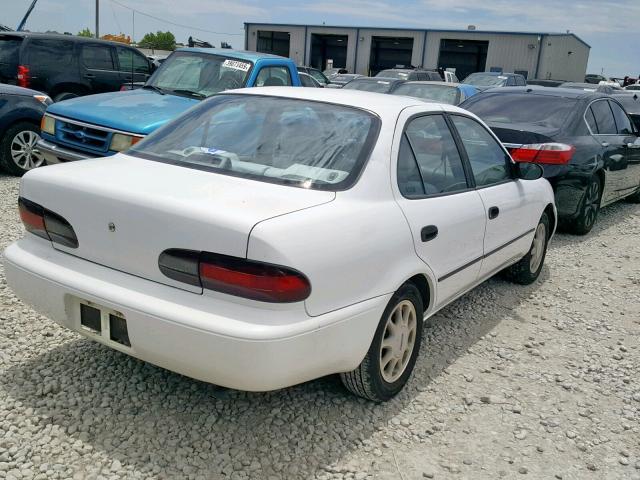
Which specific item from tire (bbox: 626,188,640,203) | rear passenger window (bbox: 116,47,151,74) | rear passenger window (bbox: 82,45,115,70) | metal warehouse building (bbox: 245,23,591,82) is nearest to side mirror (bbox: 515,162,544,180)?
tire (bbox: 626,188,640,203)

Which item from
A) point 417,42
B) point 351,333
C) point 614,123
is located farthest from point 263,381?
point 417,42

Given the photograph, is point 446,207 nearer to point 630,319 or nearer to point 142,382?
point 142,382

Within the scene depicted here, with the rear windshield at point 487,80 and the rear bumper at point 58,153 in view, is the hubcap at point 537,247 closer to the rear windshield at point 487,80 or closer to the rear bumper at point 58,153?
the rear bumper at point 58,153

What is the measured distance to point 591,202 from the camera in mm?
7098

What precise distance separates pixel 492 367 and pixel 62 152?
4774 mm

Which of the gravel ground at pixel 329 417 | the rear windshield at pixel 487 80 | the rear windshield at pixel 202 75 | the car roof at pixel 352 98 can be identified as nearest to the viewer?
the gravel ground at pixel 329 417

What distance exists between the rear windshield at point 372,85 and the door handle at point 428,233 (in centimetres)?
963

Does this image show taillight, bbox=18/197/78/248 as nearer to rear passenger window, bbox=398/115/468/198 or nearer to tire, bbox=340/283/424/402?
tire, bbox=340/283/424/402

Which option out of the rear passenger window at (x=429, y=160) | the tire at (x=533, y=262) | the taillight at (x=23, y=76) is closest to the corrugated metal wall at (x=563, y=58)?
the taillight at (x=23, y=76)

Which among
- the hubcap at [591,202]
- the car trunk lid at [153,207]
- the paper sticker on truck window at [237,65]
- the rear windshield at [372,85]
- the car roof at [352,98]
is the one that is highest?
the car roof at [352,98]

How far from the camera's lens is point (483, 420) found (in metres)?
3.19

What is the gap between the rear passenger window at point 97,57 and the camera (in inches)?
432

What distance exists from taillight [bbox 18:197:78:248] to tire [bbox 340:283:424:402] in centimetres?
143

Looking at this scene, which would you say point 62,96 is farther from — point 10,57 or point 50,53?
point 10,57
